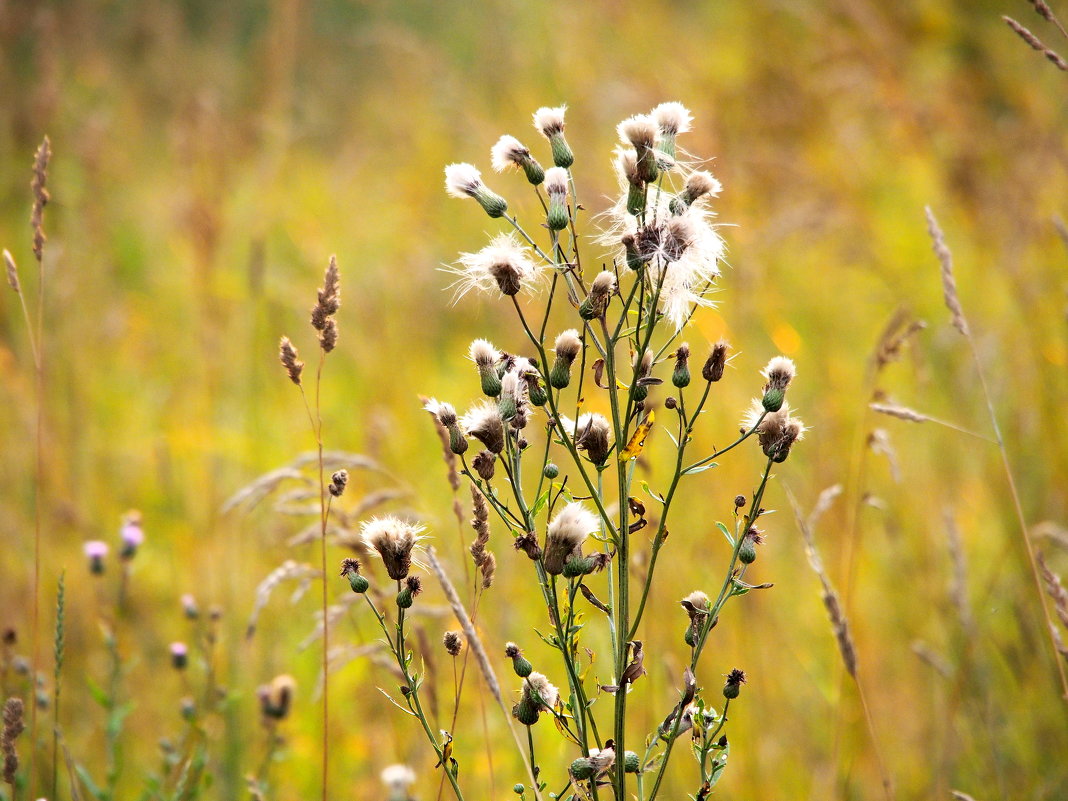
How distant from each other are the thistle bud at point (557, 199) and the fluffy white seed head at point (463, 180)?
0.12m

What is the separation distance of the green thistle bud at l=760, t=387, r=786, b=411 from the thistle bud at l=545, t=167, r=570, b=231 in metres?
0.36

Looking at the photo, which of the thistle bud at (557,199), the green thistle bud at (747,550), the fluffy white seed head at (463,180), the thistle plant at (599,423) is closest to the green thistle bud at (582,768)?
the thistle plant at (599,423)

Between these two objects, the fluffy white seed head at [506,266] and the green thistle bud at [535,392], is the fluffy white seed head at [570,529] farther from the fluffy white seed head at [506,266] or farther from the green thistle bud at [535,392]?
the fluffy white seed head at [506,266]

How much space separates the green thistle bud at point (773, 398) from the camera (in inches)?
46.8

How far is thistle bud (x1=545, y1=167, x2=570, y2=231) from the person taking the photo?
3.73ft

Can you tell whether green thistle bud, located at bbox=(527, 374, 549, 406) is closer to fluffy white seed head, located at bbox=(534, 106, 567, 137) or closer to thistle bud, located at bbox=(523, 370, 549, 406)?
thistle bud, located at bbox=(523, 370, 549, 406)

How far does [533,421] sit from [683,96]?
5.90 feet

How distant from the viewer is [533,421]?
10.9 feet

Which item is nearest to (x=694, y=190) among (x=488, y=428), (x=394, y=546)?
(x=488, y=428)

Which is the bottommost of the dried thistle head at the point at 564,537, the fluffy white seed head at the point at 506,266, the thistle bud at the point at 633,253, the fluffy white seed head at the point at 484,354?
the dried thistle head at the point at 564,537

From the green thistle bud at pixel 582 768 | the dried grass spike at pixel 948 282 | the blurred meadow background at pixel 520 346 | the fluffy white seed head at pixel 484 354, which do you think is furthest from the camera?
the blurred meadow background at pixel 520 346

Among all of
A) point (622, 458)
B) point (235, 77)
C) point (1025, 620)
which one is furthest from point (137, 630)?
point (235, 77)

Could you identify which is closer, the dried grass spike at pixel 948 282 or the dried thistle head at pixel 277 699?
the dried grass spike at pixel 948 282

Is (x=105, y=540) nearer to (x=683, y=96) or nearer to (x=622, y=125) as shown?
(x=622, y=125)
